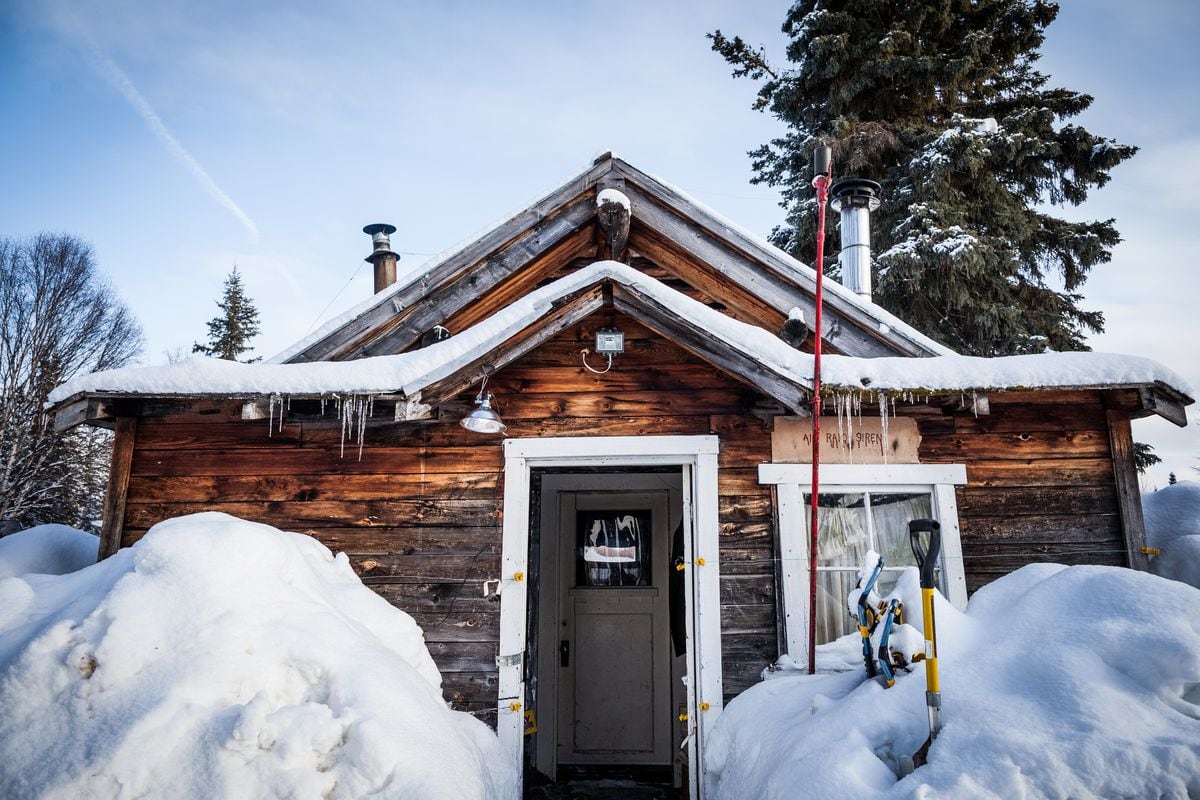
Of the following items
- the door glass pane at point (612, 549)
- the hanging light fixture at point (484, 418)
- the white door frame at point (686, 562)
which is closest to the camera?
the hanging light fixture at point (484, 418)

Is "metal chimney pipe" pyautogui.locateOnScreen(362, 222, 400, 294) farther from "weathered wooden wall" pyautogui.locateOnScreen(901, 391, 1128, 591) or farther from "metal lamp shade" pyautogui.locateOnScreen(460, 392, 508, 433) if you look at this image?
"weathered wooden wall" pyautogui.locateOnScreen(901, 391, 1128, 591)

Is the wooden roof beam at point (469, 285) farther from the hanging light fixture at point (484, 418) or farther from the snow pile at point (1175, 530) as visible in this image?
the snow pile at point (1175, 530)

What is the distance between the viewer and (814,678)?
3.65 meters

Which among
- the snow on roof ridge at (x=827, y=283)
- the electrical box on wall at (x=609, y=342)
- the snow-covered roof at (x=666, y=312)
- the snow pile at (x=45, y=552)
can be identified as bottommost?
the snow pile at (x=45, y=552)

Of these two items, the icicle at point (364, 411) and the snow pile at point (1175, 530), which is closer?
the icicle at point (364, 411)

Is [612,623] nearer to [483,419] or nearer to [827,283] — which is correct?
[483,419]

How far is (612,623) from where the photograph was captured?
6961 millimetres

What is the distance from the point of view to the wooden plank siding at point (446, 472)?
4359 millimetres

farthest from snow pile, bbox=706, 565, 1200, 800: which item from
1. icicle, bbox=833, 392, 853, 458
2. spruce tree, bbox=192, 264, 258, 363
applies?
spruce tree, bbox=192, 264, 258, 363

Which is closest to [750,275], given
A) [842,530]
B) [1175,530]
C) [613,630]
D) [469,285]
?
[842,530]

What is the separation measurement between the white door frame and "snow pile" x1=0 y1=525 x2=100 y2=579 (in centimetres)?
286

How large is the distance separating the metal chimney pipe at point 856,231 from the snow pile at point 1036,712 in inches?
127

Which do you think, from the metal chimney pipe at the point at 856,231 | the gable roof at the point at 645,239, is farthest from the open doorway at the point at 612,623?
the metal chimney pipe at the point at 856,231

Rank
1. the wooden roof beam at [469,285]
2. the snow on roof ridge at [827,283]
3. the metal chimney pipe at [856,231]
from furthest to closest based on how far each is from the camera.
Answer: the metal chimney pipe at [856,231], the wooden roof beam at [469,285], the snow on roof ridge at [827,283]
